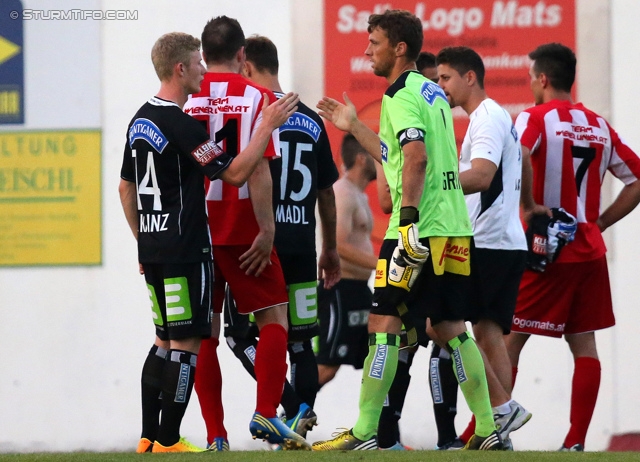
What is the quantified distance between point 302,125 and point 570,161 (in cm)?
138

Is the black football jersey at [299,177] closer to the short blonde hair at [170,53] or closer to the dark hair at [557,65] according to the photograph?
the short blonde hair at [170,53]

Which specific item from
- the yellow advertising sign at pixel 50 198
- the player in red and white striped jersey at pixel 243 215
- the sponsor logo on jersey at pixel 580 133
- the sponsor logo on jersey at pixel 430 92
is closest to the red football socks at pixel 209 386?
the player in red and white striped jersey at pixel 243 215

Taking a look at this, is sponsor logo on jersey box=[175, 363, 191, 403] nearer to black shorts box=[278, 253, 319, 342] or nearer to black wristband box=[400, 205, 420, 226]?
black shorts box=[278, 253, 319, 342]

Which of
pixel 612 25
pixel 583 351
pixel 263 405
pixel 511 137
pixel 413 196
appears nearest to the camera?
pixel 413 196

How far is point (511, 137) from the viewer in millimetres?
4871

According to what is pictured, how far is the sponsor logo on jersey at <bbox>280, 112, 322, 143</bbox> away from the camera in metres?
5.03

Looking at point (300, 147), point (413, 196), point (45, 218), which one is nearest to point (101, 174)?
point (45, 218)

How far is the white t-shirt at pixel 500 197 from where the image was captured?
484 cm

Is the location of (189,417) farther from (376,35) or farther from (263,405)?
(376,35)

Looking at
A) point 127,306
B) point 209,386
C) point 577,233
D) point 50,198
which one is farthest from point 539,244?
point 50,198

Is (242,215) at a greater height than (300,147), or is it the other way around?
(300,147)

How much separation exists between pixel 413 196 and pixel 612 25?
367 centimetres

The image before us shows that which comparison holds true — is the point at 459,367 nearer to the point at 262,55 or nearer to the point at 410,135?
the point at 410,135

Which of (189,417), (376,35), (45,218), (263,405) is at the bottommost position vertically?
(189,417)
